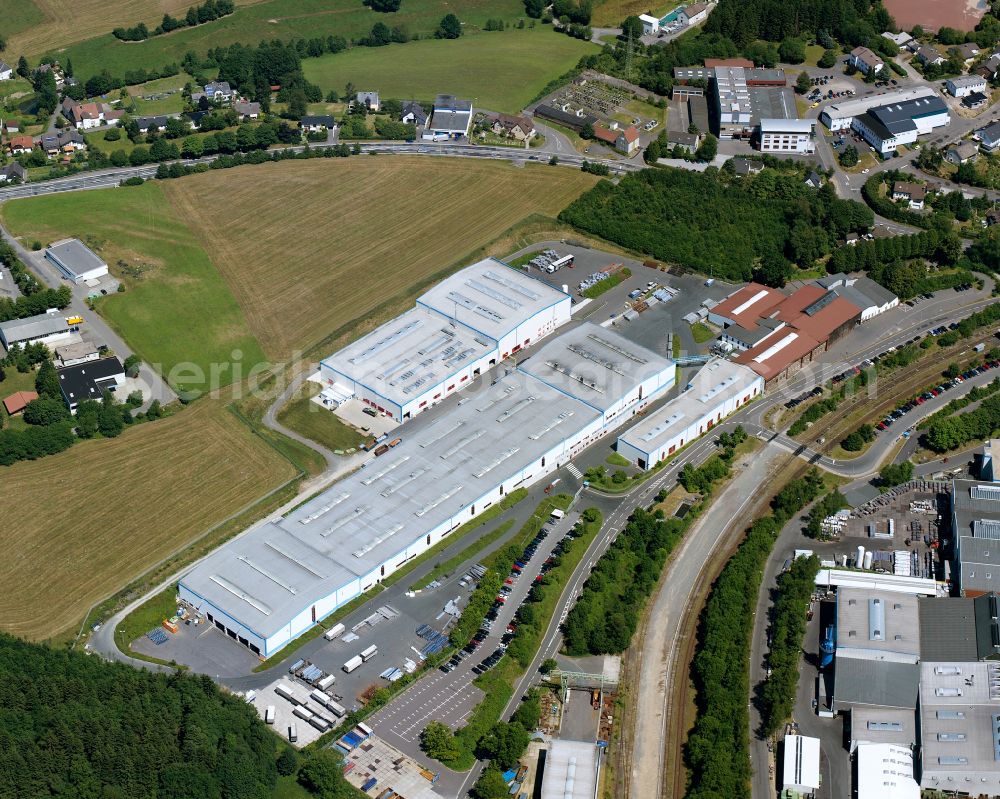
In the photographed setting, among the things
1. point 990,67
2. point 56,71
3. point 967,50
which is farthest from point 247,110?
point 990,67

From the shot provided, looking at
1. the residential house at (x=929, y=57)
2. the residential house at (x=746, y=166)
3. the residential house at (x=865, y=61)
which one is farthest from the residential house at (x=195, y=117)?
the residential house at (x=929, y=57)

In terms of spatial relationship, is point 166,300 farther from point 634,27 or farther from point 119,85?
point 634,27

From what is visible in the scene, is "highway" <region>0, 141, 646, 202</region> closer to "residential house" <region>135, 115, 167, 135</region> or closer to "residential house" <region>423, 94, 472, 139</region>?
"residential house" <region>423, 94, 472, 139</region>

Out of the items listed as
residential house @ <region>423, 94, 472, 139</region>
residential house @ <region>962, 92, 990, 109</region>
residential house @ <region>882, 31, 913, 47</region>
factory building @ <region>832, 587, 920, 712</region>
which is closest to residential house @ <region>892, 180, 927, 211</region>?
residential house @ <region>962, 92, 990, 109</region>

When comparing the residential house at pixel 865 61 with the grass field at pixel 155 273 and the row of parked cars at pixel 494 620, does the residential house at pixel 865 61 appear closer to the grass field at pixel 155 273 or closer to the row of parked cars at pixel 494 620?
the grass field at pixel 155 273

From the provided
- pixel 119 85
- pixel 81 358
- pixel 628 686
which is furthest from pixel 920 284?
pixel 119 85

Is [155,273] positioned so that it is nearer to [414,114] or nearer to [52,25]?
[414,114]

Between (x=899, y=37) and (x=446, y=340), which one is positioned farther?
(x=899, y=37)
